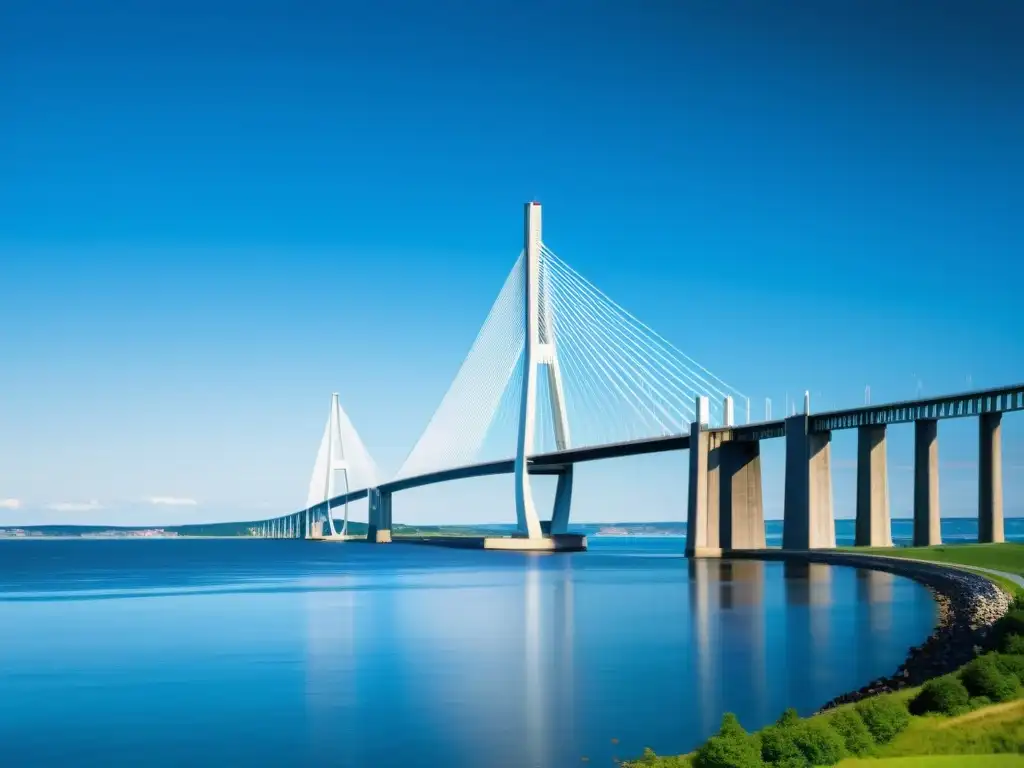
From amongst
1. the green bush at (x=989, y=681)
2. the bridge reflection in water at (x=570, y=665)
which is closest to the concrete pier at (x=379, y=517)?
the bridge reflection in water at (x=570, y=665)

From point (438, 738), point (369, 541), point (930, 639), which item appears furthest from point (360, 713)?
point (369, 541)

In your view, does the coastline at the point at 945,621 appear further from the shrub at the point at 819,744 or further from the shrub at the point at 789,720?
the shrub at the point at 819,744

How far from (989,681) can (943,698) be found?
84cm

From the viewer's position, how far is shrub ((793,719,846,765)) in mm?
12641

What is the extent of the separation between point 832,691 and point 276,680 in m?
10.8

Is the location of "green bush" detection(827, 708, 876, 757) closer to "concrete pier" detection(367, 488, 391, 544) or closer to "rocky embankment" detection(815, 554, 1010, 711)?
"rocky embankment" detection(815, 554, 1010, 711)

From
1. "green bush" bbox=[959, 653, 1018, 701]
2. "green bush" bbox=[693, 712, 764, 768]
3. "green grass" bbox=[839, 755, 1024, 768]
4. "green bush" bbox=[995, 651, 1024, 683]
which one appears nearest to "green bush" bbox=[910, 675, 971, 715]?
"green bush" bbox=[959, 653, 1018, 701]

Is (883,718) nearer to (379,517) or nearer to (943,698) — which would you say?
(943,698)

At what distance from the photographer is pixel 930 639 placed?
2733cm

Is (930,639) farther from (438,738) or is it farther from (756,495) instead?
(756,495)

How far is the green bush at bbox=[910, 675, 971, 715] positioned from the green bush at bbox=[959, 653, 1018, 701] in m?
0.18

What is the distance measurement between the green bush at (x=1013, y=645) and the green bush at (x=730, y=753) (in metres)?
6.25

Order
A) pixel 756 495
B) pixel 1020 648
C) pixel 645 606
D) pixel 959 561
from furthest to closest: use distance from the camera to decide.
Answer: pixel 756 495 → pixel 959 561 → pixel 645 606 → pixel 1020 648

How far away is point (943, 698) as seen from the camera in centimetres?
1494
